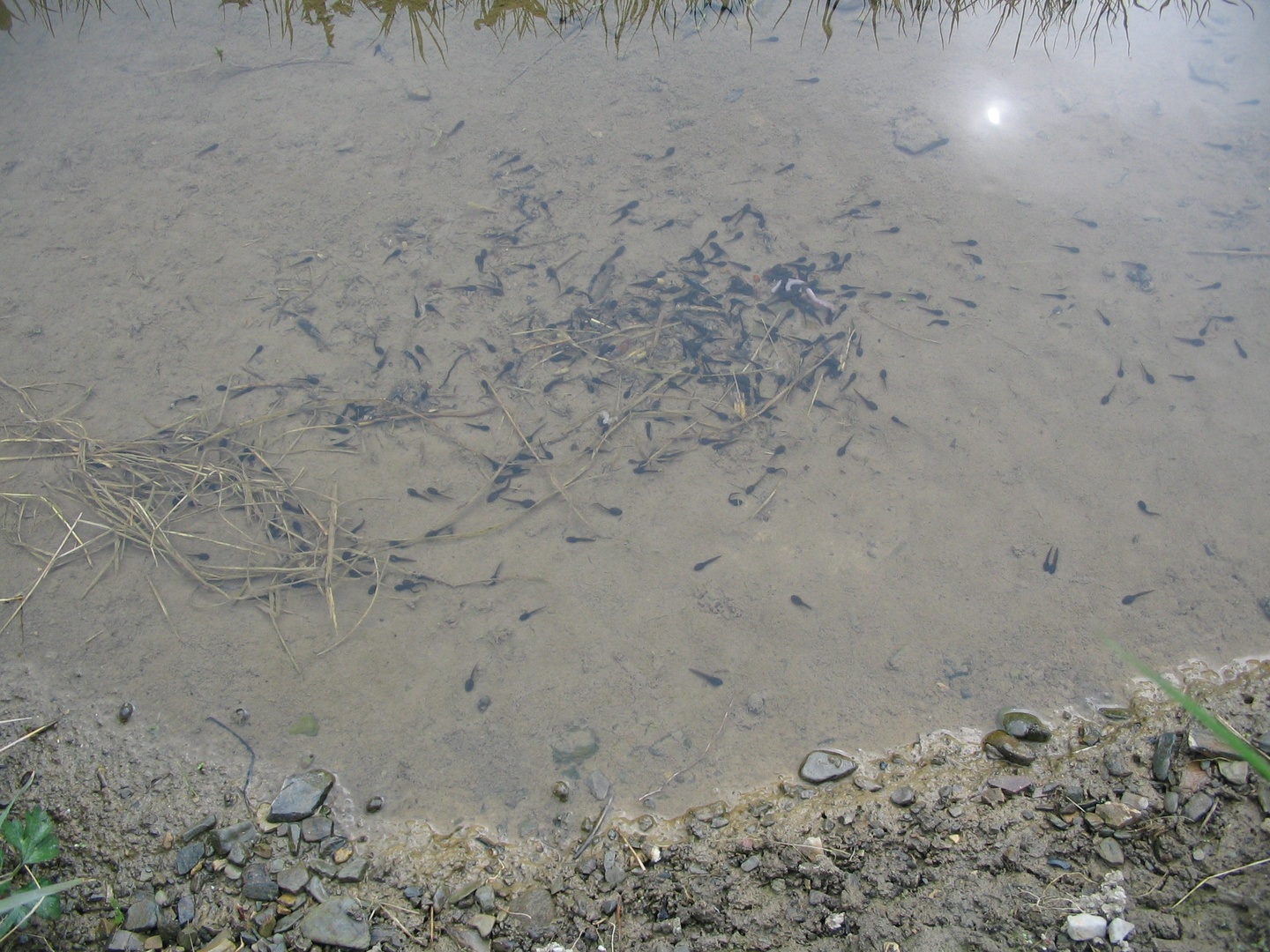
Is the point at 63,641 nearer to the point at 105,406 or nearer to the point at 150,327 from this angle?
the point at 105,406

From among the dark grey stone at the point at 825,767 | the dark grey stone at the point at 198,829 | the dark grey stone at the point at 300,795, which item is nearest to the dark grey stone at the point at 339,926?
the dark grey stone at the point at 300,795

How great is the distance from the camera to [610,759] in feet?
8.78

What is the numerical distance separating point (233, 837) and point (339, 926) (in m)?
0.52

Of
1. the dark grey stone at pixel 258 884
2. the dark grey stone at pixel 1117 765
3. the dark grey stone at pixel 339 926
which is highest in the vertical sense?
the dark grey stone at pixel 1117 765

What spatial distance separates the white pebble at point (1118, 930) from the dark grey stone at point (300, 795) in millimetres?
2391

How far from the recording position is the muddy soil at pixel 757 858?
2.03 meters

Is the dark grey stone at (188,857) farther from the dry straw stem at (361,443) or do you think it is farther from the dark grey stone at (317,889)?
the dry straw stem at (361,443)

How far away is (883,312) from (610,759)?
2864 millimetres

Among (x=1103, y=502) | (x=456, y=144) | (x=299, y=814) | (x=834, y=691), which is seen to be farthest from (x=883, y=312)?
(x=299, y=814)

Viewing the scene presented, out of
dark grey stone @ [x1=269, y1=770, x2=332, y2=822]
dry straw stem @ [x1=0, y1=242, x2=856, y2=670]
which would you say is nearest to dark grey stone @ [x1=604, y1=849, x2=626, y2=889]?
dark grey stone @ [x1=269, y1=770, x2=332, y2=822]

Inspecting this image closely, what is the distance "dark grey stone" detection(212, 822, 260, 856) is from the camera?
7.85 feet

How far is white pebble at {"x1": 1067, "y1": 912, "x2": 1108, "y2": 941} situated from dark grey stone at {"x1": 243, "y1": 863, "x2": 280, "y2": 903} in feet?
7.44

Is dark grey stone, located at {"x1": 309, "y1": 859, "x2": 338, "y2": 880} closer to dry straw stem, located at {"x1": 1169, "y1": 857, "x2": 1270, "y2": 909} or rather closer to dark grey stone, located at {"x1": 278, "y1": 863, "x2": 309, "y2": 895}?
dark grey stone, located at {"x1": 278, "y1": 863, "x2": 309, "y2": 895}

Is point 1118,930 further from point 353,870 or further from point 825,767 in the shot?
point 353,870
